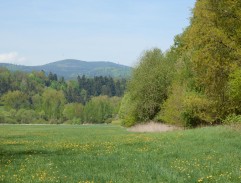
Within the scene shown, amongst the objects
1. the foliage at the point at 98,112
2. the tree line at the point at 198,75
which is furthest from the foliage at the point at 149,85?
the foliage at the point at 98,112

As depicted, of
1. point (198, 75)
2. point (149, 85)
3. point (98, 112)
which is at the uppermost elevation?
point (198, 75)

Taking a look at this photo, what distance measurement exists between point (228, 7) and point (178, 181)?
59.0 feet

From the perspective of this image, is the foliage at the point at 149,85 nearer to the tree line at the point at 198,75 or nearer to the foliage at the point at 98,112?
the tree line at the point at 198,75

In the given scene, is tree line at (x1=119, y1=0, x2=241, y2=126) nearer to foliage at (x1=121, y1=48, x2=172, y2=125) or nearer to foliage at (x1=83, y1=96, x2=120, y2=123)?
foliage at (x1=121, y1=48, x2=172, y2=125)

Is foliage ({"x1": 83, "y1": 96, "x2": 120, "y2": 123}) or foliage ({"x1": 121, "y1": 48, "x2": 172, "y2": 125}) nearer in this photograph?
foliage ({"x1": 121, "y1": 48, "x2": 172, "y2": 125})

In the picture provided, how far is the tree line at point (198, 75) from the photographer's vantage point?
27.2m

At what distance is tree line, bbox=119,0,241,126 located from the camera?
27.2m

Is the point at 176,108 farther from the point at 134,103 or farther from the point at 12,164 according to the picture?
the point at 12,164

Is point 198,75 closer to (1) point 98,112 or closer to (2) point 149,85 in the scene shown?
(2) point 149,85

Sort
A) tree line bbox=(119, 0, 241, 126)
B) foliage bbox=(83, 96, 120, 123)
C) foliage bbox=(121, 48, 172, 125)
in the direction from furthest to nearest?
foliage bbox=(83, 96, 120, 123)
foliage bbox=(121, 48, 172, 125)
tree line bbox=(119, 0, 241, 126)

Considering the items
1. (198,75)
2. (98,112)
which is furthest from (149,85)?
(98,112)

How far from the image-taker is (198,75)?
33.5m

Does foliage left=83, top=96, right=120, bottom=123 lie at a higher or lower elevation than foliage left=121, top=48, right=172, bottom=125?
lower

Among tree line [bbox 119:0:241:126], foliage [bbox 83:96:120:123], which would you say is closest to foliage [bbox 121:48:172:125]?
tree line [bbox 119:0:241:126]
